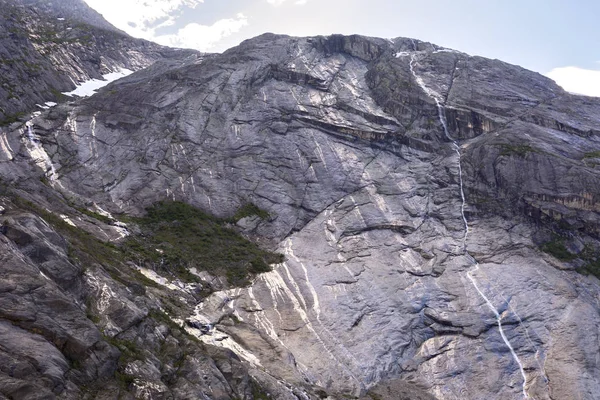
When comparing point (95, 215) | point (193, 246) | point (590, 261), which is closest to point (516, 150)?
point (590, 261)

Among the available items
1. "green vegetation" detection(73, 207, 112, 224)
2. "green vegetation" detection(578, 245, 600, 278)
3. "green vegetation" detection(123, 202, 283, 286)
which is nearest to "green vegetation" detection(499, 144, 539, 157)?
"green vegetation" detection(578, 245, 600, 278)

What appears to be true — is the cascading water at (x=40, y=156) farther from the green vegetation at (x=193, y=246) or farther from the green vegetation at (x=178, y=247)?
the green vegetation at (x=193, y=246)

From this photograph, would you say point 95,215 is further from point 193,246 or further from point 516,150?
point 516,150

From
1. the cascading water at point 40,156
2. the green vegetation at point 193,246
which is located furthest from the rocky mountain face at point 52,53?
the green vegetation at point 193,246

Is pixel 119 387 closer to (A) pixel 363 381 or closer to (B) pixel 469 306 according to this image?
(A) pixel 363 381

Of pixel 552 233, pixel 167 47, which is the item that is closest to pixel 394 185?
pixel 552 233

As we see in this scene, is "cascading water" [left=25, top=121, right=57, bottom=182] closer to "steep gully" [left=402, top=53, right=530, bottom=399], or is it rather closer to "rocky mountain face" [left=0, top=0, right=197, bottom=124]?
"rocky mountain face" [left=0, top=0, right=197, bottom=124]
